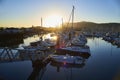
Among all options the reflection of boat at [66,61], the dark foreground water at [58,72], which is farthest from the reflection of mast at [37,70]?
the reflection of boat at [66,61]

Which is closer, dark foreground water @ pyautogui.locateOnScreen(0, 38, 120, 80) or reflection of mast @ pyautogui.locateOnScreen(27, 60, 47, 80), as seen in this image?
reflection of mast @ pyautogui.locateOnScreen(27, 60, 47, 80)

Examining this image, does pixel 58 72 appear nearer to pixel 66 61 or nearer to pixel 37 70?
pixel 37 70

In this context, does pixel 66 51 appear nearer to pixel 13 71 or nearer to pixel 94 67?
pixel 94 67

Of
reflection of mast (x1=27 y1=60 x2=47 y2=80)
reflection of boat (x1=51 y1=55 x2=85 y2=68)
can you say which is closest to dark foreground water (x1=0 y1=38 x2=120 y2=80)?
reflection of mast (x1=27 y1=60 x2=47 y2=80)

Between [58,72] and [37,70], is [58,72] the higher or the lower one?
the lower one

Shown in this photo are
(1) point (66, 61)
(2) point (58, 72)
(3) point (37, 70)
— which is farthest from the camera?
(1) point (66, 61)

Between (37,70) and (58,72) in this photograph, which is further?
(58,72)

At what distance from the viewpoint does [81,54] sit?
38.2m

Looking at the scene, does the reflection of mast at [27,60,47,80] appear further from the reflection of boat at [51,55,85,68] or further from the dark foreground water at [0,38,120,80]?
the reflection of boat at [51,55,85,68]

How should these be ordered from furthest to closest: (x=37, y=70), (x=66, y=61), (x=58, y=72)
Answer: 1. (x=66, y=61)
2. (x=58, y=72)
3. (x=37, y=70)

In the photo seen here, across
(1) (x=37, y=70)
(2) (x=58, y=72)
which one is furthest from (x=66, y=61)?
(1) (x=37, y=70)

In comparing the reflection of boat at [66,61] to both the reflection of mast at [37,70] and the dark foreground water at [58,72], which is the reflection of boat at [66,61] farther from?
the reflection of mast at [37,70]

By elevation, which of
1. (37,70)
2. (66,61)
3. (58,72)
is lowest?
(58,72)

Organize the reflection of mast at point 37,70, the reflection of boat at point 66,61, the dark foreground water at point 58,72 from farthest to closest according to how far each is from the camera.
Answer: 1. the reflection of boat at point 66,61
2. the dark foreground water at point 58,72
3. the reflection of mast at point 37,70
